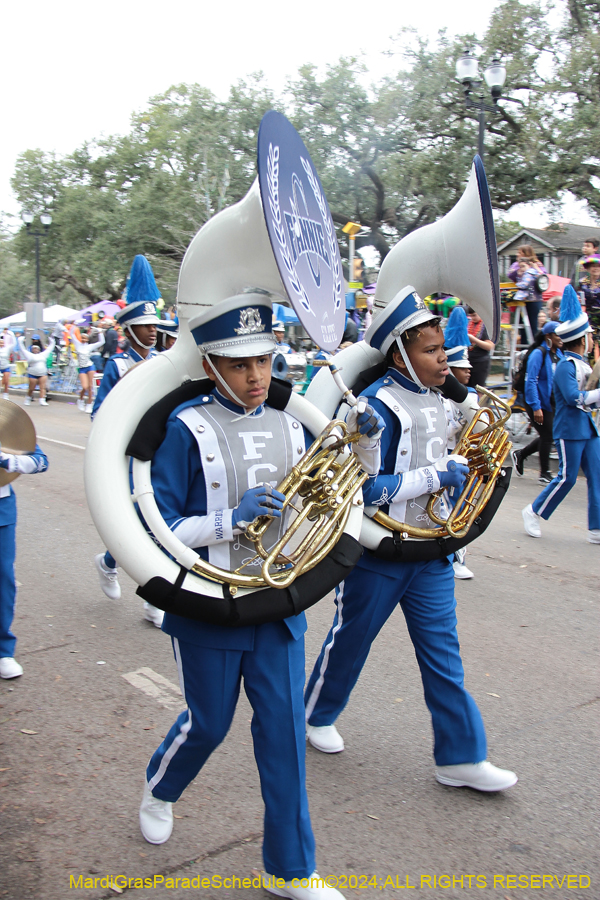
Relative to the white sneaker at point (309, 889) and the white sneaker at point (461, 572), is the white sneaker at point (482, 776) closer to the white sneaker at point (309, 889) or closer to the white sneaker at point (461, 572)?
the white sneaker at point (309, 889)

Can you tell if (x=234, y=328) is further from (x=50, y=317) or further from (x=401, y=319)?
(x=50, y=317)

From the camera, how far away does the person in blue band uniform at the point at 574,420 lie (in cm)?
642

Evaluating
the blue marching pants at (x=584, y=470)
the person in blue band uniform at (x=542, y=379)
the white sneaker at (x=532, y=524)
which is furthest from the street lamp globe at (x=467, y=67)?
the white sneaker at (x=532, y=524)

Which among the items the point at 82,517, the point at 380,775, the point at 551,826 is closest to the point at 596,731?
the point at 551,826

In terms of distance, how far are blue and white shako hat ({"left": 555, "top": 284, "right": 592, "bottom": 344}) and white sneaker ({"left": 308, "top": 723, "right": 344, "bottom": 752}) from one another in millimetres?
4352

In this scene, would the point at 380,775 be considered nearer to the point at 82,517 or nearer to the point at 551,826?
the point at 551,826

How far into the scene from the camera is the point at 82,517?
24.9 feet

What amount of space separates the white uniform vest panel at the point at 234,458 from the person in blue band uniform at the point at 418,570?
1.77ft

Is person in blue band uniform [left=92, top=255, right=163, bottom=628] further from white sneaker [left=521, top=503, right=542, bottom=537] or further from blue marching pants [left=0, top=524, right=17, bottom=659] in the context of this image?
white sneaker [left=521, top=503, right=542, bottom=537]

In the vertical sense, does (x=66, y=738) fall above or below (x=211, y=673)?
below

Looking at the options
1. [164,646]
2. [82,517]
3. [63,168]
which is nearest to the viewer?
[164,646]

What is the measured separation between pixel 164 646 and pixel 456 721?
6.73 ft

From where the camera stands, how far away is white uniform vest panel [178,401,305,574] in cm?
233

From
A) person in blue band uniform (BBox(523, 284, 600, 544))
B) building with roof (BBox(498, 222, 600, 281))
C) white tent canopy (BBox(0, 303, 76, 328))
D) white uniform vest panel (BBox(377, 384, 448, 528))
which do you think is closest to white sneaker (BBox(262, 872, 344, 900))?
white uniform vest panel (BBox(377, 384, 448, 528))
